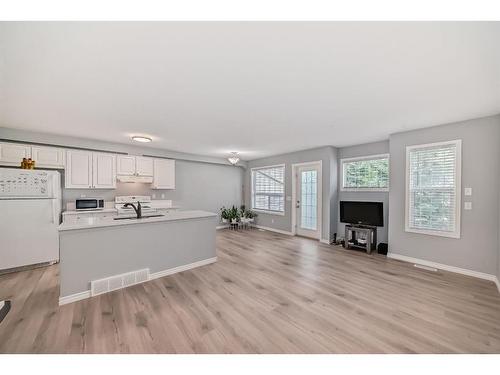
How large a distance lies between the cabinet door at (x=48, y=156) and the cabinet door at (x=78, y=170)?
123 millimetres

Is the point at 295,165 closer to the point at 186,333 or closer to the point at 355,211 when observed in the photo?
the point at 355,211

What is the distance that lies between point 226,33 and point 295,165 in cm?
493

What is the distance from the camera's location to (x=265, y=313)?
7.20 feet

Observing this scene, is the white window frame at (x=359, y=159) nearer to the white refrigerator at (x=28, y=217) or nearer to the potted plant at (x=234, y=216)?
the potted plant at (x=234, y=216)

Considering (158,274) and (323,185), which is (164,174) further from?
(323,185)

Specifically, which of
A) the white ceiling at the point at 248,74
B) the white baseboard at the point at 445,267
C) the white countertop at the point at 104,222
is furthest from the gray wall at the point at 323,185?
the white countertop at the point at 104,222

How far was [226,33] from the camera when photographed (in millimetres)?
1416

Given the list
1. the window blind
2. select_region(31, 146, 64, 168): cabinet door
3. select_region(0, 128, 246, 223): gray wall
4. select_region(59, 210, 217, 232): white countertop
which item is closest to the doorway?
the window blind

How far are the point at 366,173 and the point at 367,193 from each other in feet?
1.58

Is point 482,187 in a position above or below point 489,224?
above

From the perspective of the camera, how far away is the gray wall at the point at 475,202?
9.92ft

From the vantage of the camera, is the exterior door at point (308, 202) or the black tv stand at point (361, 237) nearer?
the black tv stand at point (361, 237)

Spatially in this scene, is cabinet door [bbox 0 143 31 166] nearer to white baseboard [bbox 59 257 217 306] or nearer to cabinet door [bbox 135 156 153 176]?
cabinet door [bbox 135 156 153 176]
